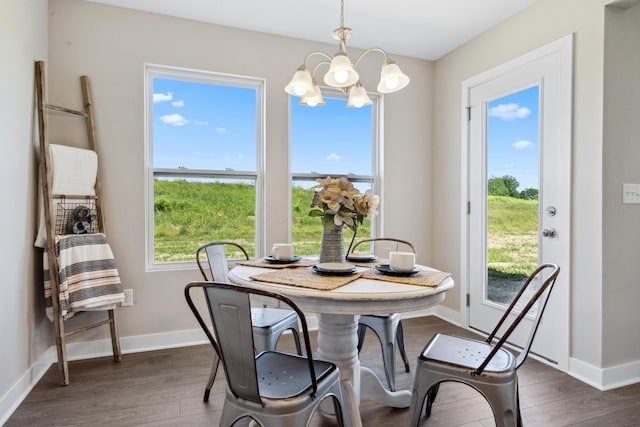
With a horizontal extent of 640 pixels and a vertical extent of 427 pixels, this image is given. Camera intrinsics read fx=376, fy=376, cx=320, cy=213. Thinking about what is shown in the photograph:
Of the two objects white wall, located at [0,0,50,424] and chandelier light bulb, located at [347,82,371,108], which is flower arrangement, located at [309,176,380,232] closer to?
chandelier light bulb, located at [347,82,371,108]

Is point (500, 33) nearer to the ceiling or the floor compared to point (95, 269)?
nearer to the ceiling

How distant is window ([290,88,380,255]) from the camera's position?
3.31 metres

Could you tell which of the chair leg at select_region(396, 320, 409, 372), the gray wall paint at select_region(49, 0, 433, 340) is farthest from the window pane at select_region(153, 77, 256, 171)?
the chair leg at select_region(396, 320, 409, 372)

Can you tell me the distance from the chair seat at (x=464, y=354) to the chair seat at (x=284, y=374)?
461mm

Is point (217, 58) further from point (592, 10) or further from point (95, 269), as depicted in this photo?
point (592, 10)

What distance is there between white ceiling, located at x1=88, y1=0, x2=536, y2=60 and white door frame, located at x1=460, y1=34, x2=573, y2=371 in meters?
0.38

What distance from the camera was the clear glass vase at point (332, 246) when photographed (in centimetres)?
190

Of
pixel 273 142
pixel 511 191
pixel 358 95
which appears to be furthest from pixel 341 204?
pixel 511 191

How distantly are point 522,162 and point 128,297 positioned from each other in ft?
10.2

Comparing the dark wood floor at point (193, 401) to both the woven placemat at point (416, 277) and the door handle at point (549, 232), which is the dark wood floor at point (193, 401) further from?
the door handle at point (549, 232)

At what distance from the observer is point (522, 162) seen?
2.82 metres

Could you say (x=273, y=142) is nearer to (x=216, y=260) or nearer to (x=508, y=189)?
(x=216, y=260)

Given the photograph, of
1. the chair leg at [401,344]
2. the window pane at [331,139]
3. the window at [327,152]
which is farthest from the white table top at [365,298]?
the window pane at [331,139]

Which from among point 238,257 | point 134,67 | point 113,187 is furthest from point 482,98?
point 113,187
